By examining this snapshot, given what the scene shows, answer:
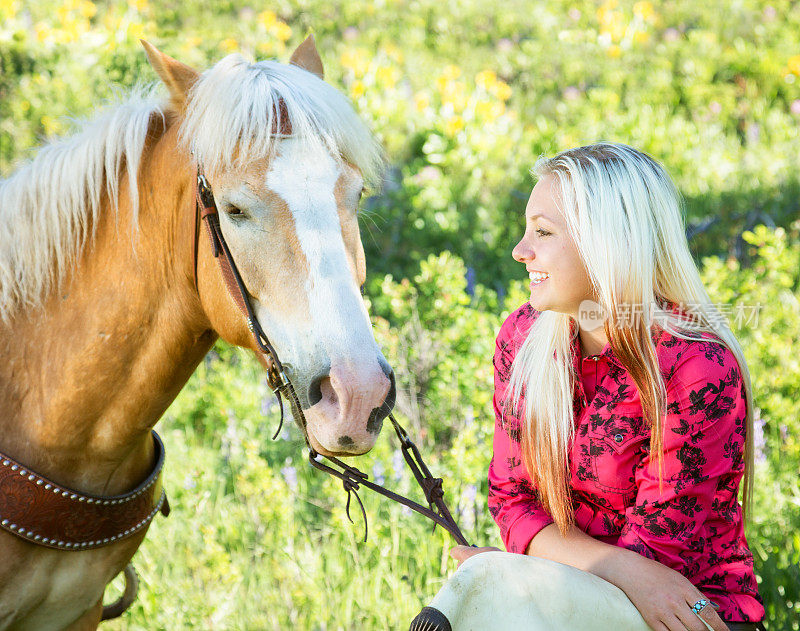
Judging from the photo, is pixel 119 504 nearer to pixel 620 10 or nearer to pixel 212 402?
pixel 212 402

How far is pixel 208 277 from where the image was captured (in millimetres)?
1791

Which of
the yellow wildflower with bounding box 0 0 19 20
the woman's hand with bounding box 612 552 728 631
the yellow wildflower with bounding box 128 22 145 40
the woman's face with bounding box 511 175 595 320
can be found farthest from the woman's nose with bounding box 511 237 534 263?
the yellow wildflower with bounding box 0 0 19 20

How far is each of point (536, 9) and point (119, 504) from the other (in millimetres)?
9314

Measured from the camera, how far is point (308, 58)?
2213 mm

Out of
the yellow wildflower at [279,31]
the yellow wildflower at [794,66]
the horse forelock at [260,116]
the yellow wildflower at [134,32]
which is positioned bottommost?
the yellow wildflower at [794,66]

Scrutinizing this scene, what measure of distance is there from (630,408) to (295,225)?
37.0 inches

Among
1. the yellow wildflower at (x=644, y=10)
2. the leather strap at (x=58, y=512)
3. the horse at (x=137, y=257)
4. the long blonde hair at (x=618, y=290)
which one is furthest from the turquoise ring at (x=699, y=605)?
the yellow wildflower at (x=644, y=10)

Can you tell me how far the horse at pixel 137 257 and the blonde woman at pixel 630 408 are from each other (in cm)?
58

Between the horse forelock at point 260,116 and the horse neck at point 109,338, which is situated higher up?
the horse forelock at point 260,116

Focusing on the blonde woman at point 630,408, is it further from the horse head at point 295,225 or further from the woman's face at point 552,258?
the horse head at point 295,225

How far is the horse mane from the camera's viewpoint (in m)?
1.78

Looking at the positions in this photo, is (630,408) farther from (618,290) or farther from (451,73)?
(451,73)

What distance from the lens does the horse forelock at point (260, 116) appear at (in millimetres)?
1738

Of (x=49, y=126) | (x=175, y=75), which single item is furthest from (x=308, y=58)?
(x=49, y=126)
